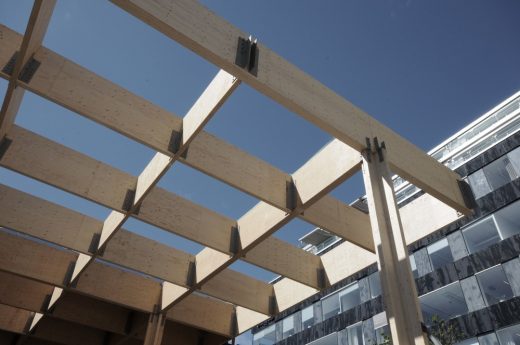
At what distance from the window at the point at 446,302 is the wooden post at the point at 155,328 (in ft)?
67.6

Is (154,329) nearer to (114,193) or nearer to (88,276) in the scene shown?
(88,276)

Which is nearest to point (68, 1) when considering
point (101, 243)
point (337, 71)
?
point (101, 243)

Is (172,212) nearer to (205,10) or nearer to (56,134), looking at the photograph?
(56,134)

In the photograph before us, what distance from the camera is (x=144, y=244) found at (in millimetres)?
10266

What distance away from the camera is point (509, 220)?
26.2m

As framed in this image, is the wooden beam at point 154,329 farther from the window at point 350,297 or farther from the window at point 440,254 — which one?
the window at point 350,297

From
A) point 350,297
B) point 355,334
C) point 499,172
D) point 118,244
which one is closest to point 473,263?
point 499,172

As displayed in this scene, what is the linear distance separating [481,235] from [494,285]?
9.71 ft

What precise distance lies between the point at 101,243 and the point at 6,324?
5.35 m

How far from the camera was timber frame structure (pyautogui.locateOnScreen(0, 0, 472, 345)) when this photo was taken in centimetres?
575

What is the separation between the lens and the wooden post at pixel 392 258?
16.3ft

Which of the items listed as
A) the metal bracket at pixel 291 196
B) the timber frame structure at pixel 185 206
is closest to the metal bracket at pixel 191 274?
the timber frame structure at pixel 185 206

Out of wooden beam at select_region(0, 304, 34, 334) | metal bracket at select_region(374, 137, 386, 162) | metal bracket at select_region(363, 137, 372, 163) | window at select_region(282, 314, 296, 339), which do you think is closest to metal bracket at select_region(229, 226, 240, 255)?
metal bracket at select_region(363, 137, 372, 163)

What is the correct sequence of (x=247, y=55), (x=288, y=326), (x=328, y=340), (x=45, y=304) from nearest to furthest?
(x=247, y=55) < (x=45, y=304) < (x=328, y=340) < (x=288, y=326)
